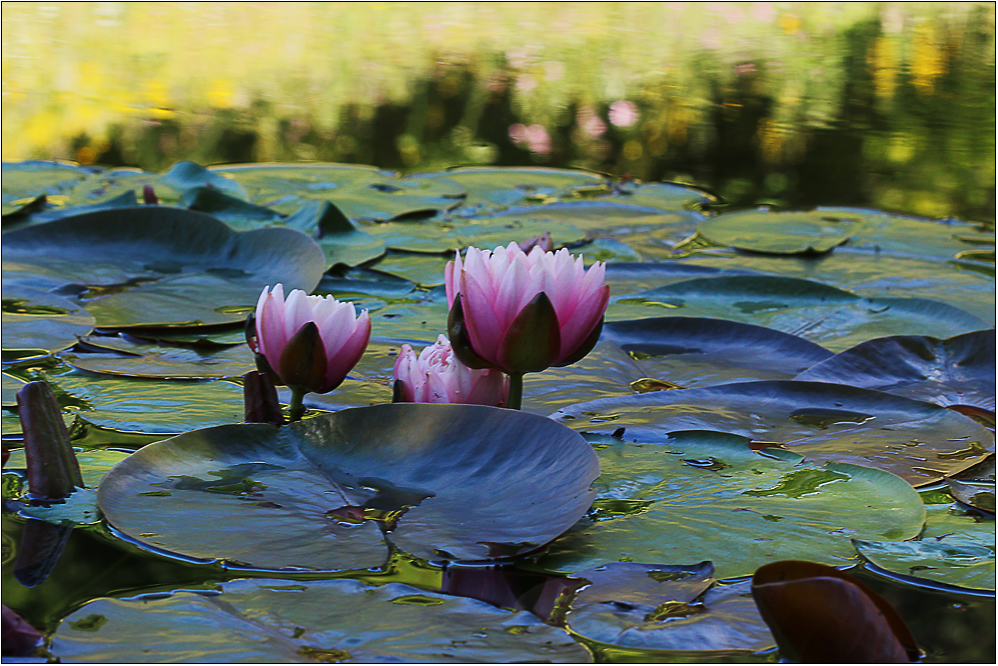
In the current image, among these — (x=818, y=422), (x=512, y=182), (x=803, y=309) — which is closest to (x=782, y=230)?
(x=803, y=309)

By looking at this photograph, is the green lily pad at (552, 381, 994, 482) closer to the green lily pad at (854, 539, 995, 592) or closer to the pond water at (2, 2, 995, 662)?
the pond water at (2, 2, 995, 662)

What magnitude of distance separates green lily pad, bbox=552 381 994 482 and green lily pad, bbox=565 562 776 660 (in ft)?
0.91

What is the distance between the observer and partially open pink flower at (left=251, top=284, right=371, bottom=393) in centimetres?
84

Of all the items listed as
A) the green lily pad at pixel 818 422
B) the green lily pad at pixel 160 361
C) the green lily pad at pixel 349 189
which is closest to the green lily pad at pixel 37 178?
the green lily pad at pixel 349 189

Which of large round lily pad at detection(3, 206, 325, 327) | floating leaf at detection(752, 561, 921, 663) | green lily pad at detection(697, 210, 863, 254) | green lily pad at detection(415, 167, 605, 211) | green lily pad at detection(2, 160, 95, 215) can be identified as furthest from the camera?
green lily pad at detection(415, 167, 605, 211)

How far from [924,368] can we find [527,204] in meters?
1.24

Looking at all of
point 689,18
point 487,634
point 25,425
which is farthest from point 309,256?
point 689,18

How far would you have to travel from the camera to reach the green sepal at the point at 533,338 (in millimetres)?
766

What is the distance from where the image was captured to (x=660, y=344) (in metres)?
1.28

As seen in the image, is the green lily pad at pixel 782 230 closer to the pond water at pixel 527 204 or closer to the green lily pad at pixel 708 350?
the pond water at pixel 527 204

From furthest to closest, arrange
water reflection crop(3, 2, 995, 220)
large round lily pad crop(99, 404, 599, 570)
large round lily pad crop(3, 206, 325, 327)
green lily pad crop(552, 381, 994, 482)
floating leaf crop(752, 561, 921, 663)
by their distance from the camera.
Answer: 1. water reflection crop(3, 2, 995, 220)
2. large round lily pad crop(3, 206, 325, 327)
3. green lily pad crop(552, 381, 994, 482)
4. large round lily pad crop(99, 404, 599, 570)
5. floating leaf crop(752, 561, 921, 663)

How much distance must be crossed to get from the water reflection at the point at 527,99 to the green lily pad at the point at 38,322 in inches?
58.3

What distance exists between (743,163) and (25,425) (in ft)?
8.29

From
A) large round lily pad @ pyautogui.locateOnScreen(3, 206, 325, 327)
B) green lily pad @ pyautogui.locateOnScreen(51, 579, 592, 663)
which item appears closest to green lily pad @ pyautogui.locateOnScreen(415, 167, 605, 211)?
large round lily pad @ pyautogui.locateOnScreen(3, 206, 325, 327)
